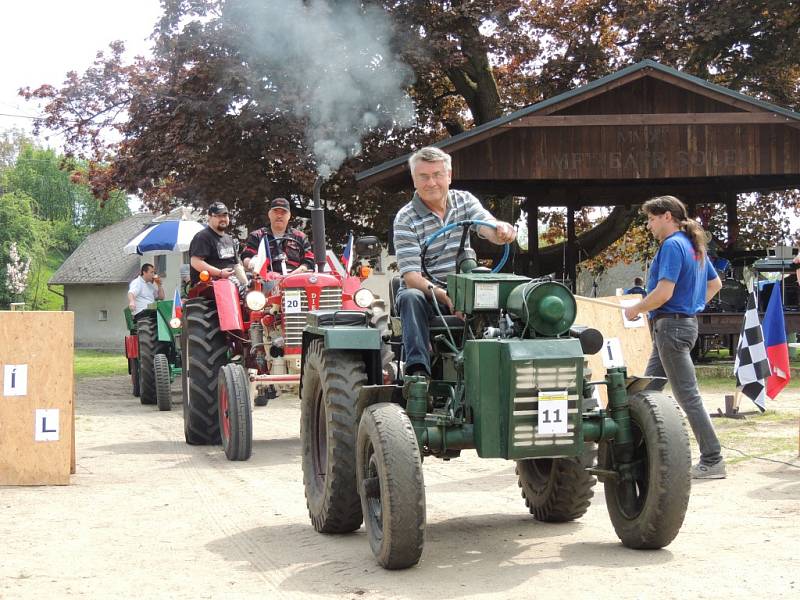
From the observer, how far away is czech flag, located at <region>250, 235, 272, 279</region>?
390 inches

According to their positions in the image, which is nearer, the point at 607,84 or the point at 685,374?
the point at 685,374

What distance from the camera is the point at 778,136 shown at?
1775 centimetres

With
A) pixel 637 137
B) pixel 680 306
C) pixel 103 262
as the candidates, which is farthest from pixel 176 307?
pixel 103 262

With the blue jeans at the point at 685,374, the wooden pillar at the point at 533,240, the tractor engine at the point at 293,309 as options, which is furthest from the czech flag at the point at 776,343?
the wooden pillar at the point at 533,240

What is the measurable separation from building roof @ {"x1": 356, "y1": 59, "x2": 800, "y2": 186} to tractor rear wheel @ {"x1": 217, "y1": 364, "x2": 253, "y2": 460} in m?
8.21

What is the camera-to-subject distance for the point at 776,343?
974 cm

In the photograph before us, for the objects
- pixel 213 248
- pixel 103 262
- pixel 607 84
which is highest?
pixel 103 262

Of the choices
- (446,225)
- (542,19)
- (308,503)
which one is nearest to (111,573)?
(308,503)

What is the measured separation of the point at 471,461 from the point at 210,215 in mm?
3615

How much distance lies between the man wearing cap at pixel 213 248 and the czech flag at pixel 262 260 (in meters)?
0.32

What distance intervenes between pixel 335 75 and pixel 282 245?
9.80 meters

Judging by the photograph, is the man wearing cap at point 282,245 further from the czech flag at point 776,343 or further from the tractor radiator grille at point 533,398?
the tractor radiator grille at point 533,398

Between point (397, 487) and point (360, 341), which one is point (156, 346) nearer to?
point (360, 341)

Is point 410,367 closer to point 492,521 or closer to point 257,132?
point 492,521
